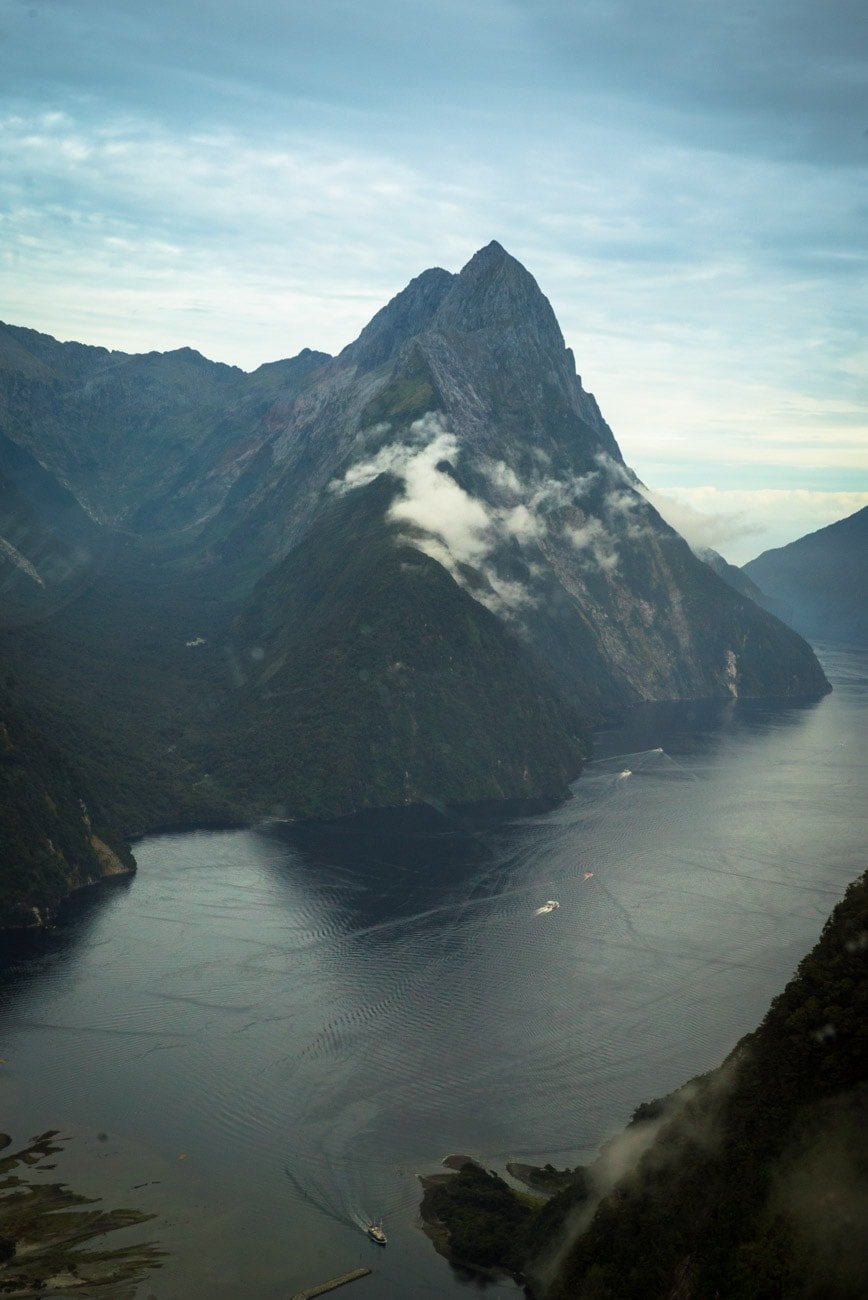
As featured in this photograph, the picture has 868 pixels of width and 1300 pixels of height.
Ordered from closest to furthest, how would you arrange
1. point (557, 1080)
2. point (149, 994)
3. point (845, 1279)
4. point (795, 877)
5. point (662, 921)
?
point (845, 1279)
point (557, 1080)
point (149, 994)
point (662, 921)
point (795, 877)

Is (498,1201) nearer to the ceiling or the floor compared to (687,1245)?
nearer to the floor

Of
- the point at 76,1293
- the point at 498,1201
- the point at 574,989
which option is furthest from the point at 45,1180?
the point at 574,989

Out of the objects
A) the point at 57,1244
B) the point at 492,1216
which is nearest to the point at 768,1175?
the point at 492,1216

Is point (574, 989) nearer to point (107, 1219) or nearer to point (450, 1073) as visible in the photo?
point (450, 1073)

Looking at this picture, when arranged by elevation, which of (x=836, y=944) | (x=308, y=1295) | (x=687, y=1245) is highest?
(x=836, y=944)

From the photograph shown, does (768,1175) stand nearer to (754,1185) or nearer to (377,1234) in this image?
(754,1185)

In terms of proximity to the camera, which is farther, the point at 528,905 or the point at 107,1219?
the point at 528,905

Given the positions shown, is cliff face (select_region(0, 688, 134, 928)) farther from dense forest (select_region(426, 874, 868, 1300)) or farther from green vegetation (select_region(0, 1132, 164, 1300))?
dense forest (select_region(426, 874, 868, 1300))

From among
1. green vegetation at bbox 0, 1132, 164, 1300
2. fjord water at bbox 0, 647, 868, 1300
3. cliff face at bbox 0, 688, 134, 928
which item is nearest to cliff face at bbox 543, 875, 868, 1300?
fjord water at bbox 0, 647, 868, 1300
